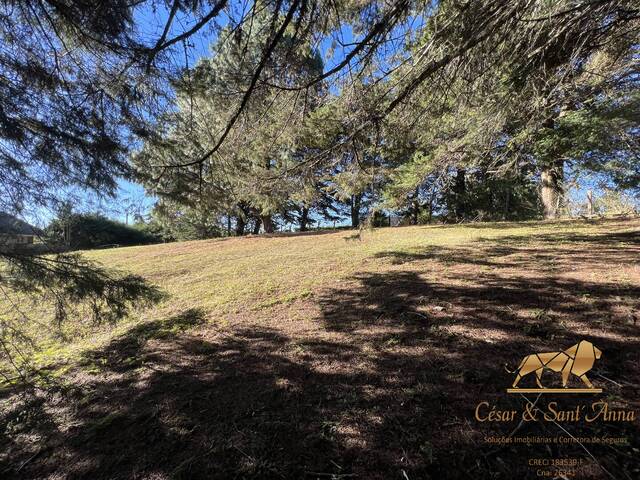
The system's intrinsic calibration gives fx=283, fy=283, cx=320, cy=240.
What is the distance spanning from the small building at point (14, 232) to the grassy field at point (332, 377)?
2.12ft

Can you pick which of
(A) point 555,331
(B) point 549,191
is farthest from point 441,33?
(B) point 549,191

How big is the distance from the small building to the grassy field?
0.65 m

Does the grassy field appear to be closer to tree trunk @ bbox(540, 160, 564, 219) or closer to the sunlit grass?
the sunlit grass

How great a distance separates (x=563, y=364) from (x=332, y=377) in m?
1.66

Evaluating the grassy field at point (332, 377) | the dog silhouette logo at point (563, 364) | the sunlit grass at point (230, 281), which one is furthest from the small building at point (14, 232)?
the dog silhouette logo at point (563, 364)

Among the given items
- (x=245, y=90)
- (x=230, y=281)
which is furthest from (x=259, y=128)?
(x=230, y=281)

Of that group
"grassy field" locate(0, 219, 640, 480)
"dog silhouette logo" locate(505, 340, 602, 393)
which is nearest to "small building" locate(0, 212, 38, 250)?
"grassy field" locate(0, 219, 640, 480)

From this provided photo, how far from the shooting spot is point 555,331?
7.75ft

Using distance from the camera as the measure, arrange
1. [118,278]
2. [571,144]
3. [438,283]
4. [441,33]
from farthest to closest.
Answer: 1. [571,144]
2. [438,283]
3. [118,278]
4. [441,33]

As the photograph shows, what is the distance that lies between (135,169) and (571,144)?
8.67 meters

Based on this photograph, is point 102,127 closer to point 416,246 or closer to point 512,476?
point 512,476

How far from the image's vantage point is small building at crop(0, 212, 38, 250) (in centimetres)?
228

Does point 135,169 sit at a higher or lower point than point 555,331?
higher

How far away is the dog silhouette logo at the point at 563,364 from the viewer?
1.79m
